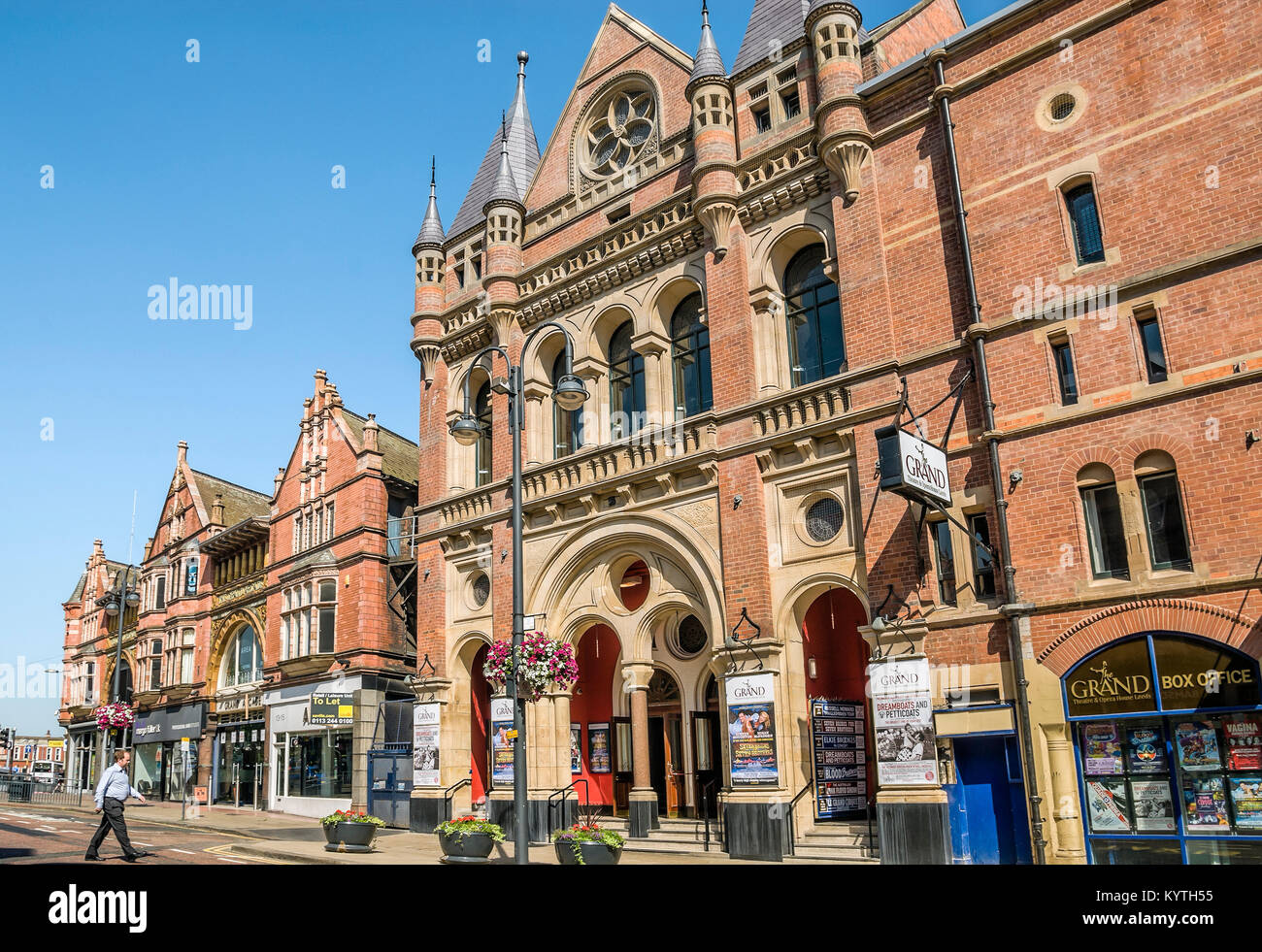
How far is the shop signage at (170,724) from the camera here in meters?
43.6

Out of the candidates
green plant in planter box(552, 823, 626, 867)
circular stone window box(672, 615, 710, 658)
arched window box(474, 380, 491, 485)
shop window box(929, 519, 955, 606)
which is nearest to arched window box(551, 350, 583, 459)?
arched window box(474, 380, 491, 485)

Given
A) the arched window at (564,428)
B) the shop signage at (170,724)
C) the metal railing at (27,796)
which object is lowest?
the metal railing at (27,796)

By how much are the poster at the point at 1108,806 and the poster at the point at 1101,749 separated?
0.65 ft

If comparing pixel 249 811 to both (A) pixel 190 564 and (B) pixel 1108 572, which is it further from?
(B) pixel 1108 572

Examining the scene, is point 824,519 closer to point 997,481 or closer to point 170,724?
point 997,481

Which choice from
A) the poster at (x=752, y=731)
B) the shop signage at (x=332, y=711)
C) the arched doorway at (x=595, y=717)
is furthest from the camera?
the shop signage at (x=332, y=711)

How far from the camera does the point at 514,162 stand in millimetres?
30453

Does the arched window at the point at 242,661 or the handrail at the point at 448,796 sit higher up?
the arched window at the point at 242,661

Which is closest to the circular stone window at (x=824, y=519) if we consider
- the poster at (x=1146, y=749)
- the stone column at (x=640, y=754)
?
the stone column at (x=640, y=754)

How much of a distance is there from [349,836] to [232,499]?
35.5m

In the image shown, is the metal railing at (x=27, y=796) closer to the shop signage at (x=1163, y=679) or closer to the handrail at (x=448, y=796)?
the handrail at (x=448, y=796)
